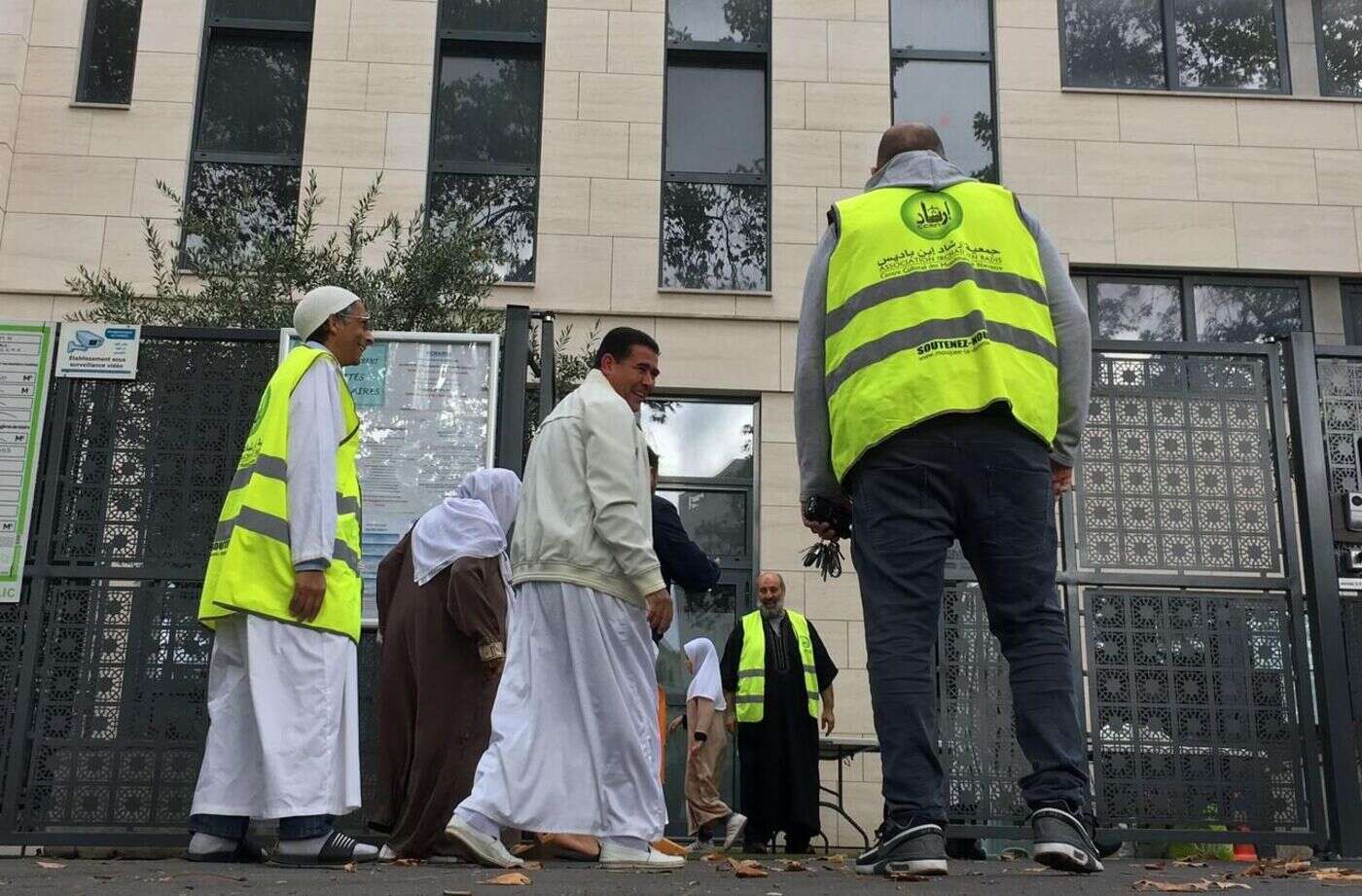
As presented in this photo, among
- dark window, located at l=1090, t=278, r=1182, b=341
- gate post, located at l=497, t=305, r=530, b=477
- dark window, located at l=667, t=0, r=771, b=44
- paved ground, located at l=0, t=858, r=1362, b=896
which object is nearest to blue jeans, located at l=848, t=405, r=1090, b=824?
paved ground, located at l=0, t=858, r=1362, b=896

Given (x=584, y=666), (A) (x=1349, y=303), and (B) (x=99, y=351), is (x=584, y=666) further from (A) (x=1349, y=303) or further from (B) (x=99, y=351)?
(A) (x=1349, y=303)

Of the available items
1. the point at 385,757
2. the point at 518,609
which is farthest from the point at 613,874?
the point at 385,757

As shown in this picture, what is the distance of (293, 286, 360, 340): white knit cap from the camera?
19.0 feet

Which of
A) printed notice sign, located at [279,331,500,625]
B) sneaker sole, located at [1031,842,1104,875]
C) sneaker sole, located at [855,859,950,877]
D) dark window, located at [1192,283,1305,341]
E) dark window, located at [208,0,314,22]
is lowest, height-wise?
sneaker sole, located at [855,859,950,877]

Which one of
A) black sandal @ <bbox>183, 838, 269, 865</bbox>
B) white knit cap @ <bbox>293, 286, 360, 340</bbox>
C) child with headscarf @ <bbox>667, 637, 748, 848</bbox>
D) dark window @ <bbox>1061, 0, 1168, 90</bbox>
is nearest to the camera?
black sandal @ <bbox>183, 838, 269, 865</bbox>

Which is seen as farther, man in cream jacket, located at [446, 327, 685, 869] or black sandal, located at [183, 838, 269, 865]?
black sandal, located at [183, 838, 269, 865]

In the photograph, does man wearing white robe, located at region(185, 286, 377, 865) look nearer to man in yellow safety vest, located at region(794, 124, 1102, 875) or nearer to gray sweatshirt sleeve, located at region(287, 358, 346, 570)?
gray sweatshirt sleeve, located at region(287, 358, 346, 570)

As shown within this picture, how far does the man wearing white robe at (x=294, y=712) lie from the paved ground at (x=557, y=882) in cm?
30

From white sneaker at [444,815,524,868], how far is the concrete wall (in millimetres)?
9223

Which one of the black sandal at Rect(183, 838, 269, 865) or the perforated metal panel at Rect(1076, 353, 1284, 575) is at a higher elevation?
the perforated metal panel at Rect(1076, 353, 1284, 575)

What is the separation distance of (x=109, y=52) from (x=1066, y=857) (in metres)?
14.2

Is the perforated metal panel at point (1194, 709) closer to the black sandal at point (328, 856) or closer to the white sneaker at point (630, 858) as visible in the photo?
the white sneaker at point (630, 858)

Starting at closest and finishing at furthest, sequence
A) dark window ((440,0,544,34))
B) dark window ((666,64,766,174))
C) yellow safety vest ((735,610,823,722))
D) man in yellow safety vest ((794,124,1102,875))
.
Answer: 1. man in yellow safety vest ((794,124,1102,875))
2. yellow safety vest ((735,610,823,722))
3. dark window ((666,64,766,174))
4. dark window ((440,0,544,34))

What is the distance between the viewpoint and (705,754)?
1188 centimetres
